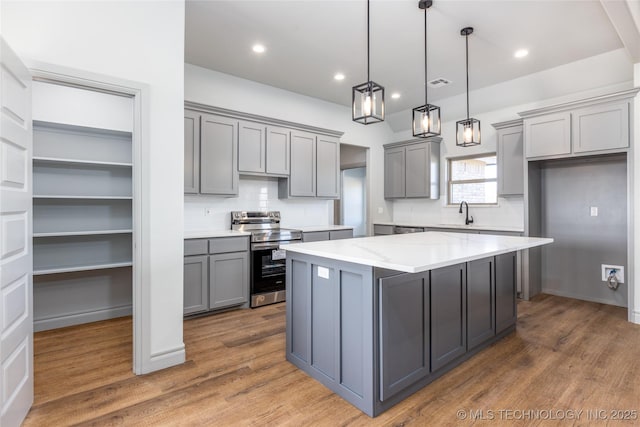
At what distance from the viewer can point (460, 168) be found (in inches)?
226

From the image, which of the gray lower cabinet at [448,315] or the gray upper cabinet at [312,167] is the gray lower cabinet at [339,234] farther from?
the gray lower cabinet at [448,315]

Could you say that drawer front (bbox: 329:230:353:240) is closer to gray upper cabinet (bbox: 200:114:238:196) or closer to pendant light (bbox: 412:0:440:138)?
gray upper cabinet (bbox: 200:114:238:196)

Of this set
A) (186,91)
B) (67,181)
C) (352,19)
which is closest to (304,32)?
(352,19)

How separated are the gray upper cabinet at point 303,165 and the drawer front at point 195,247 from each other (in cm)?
157

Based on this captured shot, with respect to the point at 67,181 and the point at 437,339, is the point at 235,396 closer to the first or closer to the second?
the point at 437,339

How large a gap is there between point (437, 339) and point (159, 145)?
8.13ft

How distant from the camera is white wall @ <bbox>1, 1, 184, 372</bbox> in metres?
2.19

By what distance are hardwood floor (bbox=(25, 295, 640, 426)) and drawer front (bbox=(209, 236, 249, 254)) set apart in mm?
892

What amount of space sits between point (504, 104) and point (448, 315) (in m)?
3.92

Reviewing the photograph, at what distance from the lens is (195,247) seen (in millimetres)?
3596

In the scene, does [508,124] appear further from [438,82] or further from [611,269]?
[611,269]

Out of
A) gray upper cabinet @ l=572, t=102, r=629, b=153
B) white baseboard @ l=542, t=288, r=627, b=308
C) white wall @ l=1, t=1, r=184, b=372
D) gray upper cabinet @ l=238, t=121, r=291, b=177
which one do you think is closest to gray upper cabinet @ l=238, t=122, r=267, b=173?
gray upper cabinet @ l=238, t=121, r=291, b=177

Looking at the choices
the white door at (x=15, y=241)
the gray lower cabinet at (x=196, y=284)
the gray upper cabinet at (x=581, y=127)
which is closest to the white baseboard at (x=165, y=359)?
the white door at (x=15, y=241)

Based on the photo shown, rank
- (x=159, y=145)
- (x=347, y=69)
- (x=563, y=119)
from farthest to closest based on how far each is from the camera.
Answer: (x=347, y=69)
(x=563, y=119)
(x=159, y=145)
